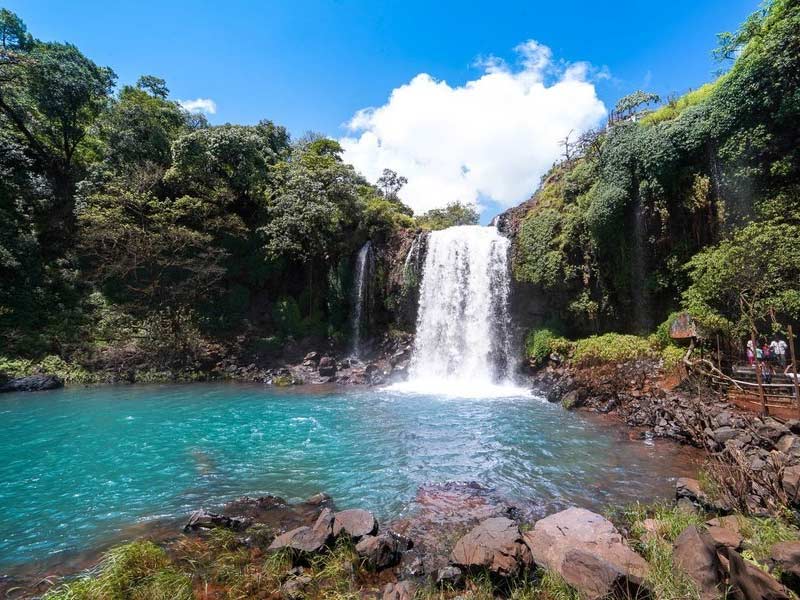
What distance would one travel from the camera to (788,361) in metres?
13.4

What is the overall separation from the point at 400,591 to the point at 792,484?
6087mm

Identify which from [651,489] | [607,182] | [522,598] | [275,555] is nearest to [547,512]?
[651,489]

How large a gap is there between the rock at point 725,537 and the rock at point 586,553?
101 cm

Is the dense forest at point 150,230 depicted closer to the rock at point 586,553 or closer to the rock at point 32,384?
the rock at point 32,384

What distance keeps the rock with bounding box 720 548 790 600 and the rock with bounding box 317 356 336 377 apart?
20.8 meters

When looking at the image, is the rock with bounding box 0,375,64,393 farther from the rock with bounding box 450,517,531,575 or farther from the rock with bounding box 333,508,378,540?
the rock with bounding box 450,517,531,575

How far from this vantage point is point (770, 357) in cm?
1326

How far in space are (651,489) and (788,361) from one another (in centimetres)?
967

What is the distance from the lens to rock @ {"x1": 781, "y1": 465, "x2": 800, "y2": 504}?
235 inches

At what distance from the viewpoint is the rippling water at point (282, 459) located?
25.8 feet

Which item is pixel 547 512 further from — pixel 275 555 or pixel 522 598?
pixel 275 555

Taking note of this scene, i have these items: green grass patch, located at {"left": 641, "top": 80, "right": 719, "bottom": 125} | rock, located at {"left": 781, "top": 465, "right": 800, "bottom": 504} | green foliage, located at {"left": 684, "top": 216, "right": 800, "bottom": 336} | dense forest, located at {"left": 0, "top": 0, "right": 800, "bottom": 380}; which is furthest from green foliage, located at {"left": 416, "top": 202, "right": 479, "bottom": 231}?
rock, located at {"left": 781, "top": 465, "right": 800, "bottom": 504}

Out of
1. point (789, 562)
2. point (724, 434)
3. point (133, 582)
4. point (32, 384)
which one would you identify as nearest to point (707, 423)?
point (724, 434)

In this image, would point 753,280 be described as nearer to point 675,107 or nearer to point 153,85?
point 675,107
